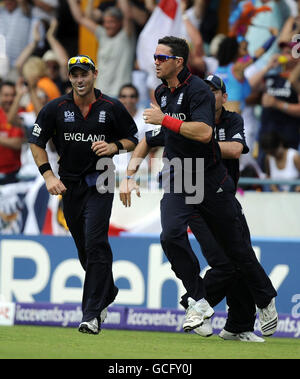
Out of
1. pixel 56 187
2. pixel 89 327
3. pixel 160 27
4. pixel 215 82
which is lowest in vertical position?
pixel 89 327

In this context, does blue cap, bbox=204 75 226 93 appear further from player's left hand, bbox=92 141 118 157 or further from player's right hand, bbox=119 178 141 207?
player's right hand, bbox=119 178 141 207

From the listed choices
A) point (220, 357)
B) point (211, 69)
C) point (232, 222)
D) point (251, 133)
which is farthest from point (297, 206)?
point (220, 357)

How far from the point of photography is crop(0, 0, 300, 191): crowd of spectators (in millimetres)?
13641

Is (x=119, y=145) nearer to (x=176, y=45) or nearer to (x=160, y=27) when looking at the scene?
(x=176, y=45)

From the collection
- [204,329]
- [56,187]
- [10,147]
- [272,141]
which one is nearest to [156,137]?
[56,187]

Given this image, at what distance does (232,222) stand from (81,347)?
1825 mm

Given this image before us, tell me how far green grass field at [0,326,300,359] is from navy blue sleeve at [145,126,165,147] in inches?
72.2

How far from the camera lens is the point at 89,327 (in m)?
9.23

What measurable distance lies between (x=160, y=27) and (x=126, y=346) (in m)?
7.09

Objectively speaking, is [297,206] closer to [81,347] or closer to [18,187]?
[18,187]

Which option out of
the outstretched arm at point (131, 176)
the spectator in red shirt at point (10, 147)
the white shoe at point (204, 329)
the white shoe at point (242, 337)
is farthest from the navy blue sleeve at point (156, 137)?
the spectator in red shirt at point (10, 147)

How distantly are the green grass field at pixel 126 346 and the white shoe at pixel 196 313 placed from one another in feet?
0.67

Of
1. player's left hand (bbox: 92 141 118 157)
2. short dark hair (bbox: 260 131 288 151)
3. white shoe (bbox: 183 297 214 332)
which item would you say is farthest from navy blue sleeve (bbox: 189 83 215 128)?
short dark hair (bbox: 260 131 288 151)
